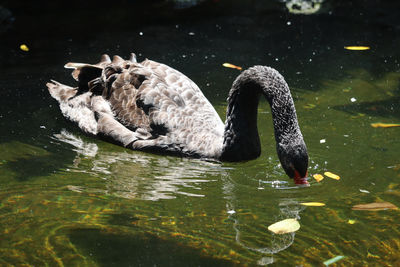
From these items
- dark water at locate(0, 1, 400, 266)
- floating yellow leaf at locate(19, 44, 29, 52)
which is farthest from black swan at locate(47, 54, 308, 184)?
floating yellow leaf at locate(19, 44, 29, 52)

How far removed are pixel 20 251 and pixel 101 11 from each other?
338 inches

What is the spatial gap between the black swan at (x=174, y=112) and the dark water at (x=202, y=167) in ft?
0.63

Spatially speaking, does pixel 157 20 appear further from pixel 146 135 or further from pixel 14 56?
pixel 146 135

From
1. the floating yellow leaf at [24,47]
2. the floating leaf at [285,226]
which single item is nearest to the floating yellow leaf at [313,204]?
the floating leaf at [285,226]

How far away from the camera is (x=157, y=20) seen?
39.1ft

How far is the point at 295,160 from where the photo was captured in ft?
18.3

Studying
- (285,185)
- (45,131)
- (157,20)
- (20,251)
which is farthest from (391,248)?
(157,20)

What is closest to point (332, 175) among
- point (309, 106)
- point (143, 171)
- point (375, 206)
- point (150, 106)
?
point (375, 206)

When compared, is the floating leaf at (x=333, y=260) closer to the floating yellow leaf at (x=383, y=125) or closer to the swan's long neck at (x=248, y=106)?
the swan's long neck at (x=248, y=106)

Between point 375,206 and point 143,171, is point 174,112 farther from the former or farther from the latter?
point 375,206

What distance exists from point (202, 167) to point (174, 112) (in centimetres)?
92

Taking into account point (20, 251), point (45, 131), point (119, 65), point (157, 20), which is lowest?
point (20, 251)

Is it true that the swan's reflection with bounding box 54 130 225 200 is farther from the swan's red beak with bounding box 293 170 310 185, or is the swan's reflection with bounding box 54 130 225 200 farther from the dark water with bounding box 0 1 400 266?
the swan's red beak with bounding box 293 170 310 185

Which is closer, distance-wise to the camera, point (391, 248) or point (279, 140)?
point (391, 248)
